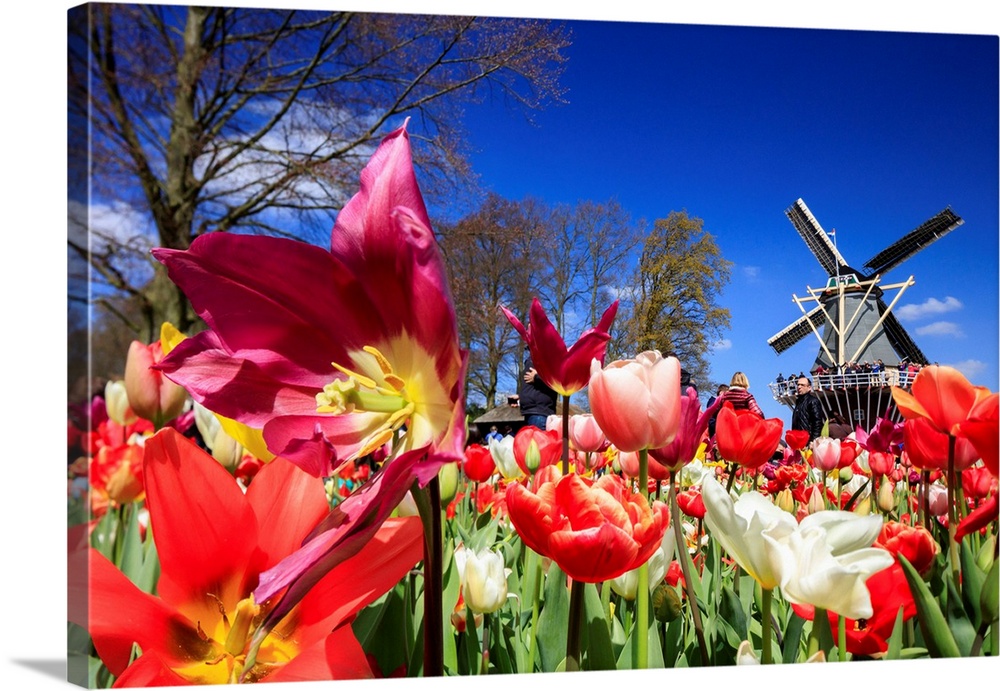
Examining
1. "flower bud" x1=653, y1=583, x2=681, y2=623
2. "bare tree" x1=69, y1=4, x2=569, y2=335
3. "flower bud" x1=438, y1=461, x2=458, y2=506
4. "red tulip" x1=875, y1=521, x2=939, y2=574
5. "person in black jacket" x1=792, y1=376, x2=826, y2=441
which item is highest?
"bare tree" x1=69, y1=4, x2=569, y2=335

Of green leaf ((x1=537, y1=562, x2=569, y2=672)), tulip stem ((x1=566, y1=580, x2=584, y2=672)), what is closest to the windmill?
green leaf ((x1=537, y1=562, x2=569, y2=672))

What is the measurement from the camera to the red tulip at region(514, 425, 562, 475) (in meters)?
1.97

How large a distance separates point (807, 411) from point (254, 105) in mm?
1439

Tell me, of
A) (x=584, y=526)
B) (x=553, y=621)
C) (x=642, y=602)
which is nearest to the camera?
(x=584, y=526)

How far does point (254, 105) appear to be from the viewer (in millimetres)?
2131

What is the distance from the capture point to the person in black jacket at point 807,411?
96.8 inches

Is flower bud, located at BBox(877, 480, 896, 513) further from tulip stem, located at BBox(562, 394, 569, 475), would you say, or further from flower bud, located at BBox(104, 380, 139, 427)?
flower bud, located at BBox(104, 380, 139, 427)

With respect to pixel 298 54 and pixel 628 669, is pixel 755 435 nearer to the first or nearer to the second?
pixel 628 669

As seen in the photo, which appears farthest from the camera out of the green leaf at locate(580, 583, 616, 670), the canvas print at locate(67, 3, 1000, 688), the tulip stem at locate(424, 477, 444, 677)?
the green leaf at locate(580, 583, 616, 670)

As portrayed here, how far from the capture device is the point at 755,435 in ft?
6.42

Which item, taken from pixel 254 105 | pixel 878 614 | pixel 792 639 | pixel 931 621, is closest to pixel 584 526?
pixel 878 614

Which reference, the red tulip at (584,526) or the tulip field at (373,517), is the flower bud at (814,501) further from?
the red tulip at (584,526)

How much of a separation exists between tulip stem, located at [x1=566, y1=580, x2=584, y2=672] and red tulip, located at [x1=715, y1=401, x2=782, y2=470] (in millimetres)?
635

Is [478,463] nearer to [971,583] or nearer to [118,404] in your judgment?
[118,404]
